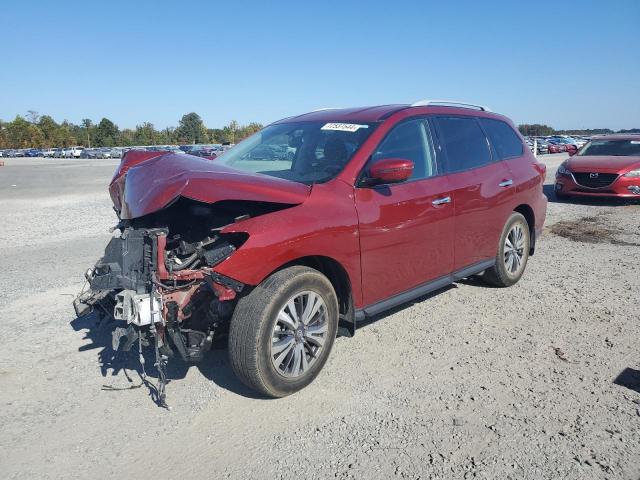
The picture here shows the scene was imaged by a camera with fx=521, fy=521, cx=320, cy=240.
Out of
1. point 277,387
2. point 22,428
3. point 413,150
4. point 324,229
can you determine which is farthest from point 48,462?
point 413,150

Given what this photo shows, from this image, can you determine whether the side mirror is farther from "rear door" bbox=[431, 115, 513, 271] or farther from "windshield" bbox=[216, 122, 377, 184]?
"rear door" bbox=[431, 115, 513, 271]

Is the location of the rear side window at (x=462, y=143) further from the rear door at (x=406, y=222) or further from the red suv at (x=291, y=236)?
the rear door at (x=406, y=222)

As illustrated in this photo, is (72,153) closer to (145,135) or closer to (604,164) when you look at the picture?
(145,135)

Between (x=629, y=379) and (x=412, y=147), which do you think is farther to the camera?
(x=412, y=147)

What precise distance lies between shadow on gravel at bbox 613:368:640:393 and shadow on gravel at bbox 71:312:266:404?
2.44 meters

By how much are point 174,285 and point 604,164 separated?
1128 centimetres

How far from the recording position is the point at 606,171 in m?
11.4

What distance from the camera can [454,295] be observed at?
5488 millimetres

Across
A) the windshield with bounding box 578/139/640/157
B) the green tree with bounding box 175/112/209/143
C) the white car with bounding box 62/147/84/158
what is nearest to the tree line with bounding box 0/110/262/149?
the green tree with bounding box 175/112/209/143

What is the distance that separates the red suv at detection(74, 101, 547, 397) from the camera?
3.14m

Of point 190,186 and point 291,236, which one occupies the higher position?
point 190,186

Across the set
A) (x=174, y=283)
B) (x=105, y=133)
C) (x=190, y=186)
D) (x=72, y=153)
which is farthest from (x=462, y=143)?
(x=105, y=133)

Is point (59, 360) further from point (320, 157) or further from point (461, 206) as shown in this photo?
point (461, 206)

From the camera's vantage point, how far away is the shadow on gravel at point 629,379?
3473mm
